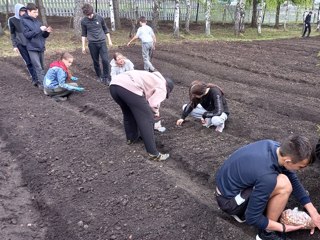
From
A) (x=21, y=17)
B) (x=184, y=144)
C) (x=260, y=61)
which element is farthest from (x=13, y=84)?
(x=260, y=61)

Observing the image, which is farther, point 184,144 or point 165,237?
point 184,144

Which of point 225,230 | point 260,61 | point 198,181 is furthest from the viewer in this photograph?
point 260,61

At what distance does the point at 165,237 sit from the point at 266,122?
10.7 ft

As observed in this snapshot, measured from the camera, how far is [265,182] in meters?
2.75

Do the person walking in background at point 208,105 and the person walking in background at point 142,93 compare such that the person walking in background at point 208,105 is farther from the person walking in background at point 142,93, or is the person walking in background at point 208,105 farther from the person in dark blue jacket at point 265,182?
the person in dark blue jacket at point 265,182

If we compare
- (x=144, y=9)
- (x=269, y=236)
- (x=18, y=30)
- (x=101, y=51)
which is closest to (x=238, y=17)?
(x=144, y=9)

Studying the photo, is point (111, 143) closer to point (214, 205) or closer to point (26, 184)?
point (26, 184)

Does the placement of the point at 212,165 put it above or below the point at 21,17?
below

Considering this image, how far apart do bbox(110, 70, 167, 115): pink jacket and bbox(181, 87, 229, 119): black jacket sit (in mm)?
913

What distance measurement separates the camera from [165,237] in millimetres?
3309

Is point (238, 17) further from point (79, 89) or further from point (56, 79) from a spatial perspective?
point (56, 79)

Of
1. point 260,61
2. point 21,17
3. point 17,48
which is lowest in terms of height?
point 260,61

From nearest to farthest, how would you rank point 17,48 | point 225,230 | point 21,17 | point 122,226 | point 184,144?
point 225,230
point 122,226
point 184,144
point 21,17
point 17,48

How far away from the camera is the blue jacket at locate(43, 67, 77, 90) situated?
23.1 feet
